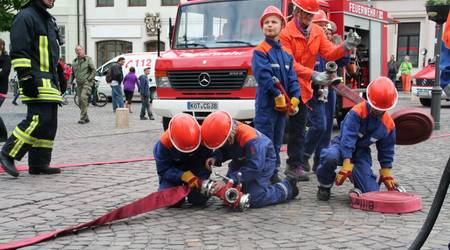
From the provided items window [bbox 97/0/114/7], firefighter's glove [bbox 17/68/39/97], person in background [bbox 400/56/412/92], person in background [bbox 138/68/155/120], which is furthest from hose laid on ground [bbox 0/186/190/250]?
window [bbox 97/0/114/7]

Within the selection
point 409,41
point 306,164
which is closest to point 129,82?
point 306,164

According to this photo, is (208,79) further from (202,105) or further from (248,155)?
(248,155)

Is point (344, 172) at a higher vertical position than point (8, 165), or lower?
higher

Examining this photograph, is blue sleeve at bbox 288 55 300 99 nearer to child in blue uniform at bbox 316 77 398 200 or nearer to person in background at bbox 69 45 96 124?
child in blue uniform at bbox 316 77 398 200

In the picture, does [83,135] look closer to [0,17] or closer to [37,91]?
[37,91]

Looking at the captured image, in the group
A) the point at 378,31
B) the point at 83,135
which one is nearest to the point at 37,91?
the point at 83,135

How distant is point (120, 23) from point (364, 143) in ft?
109

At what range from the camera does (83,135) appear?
12125 mm

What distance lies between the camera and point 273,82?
19.8ft

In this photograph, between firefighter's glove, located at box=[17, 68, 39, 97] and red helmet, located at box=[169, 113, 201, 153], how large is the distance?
237 centimetres

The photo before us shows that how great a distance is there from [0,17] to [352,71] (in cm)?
1617

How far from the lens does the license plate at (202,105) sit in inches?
386

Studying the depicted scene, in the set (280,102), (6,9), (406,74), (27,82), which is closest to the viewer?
(280,102)

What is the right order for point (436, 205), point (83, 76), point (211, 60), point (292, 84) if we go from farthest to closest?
point (83, 76) → point (211, 60) → point (292, 84) → point (436, 205)
